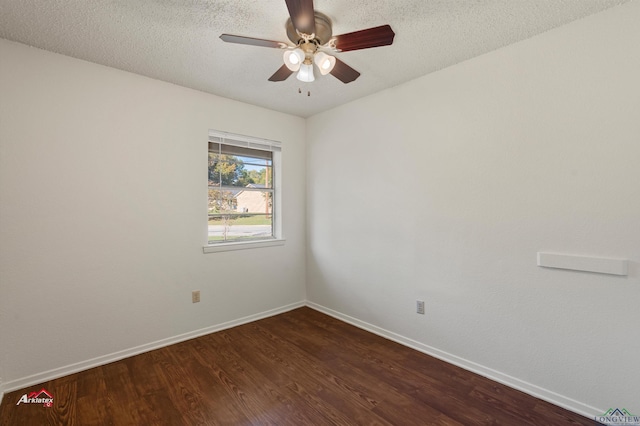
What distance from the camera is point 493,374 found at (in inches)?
84.0

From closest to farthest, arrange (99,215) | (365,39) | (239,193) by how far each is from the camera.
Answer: (365,39) < (99,215) < (239,193)

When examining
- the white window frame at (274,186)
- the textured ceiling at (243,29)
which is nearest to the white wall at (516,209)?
the textured ceiling at (243,29)

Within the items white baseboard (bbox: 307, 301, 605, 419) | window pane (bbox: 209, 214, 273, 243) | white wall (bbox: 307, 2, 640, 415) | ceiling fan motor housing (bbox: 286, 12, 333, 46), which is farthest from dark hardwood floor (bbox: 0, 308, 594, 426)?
ceiling fan motor housing (bbox: 286, 12, 333, 46)

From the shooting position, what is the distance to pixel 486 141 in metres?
2.17

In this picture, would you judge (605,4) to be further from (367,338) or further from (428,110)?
(367,338)

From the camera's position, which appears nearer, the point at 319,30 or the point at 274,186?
the point at 319,30

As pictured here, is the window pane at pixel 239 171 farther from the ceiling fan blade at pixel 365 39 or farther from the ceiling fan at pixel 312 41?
the ceiling fan blade at pixel 365 39

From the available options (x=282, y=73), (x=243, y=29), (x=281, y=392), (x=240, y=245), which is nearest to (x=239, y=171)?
(x=240, y=245)

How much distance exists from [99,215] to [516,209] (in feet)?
10.5

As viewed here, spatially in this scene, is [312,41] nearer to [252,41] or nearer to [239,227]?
[252,41]

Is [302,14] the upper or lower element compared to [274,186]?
upper

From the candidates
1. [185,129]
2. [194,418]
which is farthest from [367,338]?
[185,129]

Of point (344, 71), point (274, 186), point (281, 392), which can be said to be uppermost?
point (344, 71)

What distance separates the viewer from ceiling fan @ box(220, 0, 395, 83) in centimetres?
145
